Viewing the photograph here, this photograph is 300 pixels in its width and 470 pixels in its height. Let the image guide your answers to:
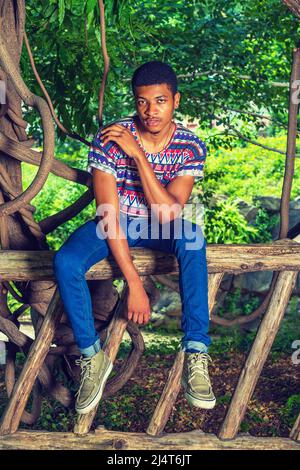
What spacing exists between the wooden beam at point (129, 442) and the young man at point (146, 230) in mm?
401

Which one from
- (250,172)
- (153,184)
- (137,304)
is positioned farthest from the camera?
(250,172)

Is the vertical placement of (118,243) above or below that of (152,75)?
below

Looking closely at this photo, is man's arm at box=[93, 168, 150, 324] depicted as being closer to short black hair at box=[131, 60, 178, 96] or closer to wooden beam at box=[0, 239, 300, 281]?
wooden beam at box=[0, 239, 300, 281]

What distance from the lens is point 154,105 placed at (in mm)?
3502

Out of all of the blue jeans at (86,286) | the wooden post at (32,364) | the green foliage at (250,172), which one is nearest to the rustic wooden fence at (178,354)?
the wooden post at (32,364)

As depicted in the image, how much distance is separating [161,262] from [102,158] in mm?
554

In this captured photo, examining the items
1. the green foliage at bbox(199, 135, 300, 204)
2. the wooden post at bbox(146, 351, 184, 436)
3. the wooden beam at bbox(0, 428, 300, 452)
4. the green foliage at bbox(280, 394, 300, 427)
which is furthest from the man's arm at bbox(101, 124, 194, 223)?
the green foliage at bbox(199, 135, 300, 204)

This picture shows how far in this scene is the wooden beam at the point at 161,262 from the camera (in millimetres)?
3684

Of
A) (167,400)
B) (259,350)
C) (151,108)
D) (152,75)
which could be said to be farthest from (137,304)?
(152,75)

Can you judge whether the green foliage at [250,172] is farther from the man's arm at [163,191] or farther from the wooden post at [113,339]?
the man's arm at [163,191]

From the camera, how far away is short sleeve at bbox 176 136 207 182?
3613 millimetres

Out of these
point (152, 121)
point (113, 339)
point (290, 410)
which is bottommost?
point (290, 410)

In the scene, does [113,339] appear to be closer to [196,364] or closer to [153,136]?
[196,364]
